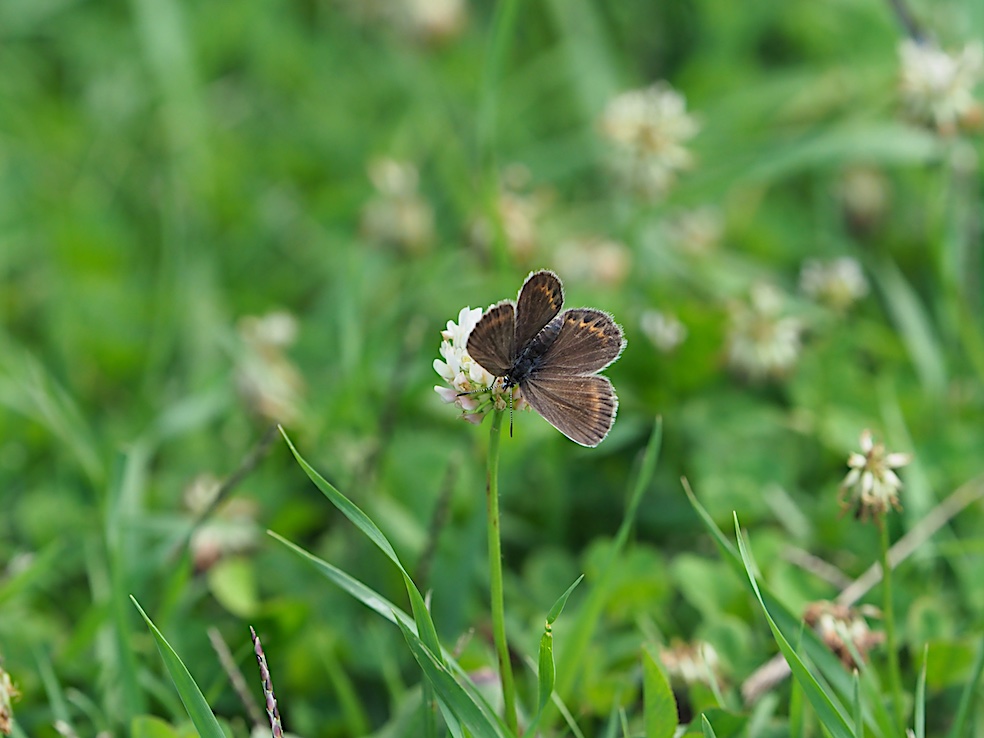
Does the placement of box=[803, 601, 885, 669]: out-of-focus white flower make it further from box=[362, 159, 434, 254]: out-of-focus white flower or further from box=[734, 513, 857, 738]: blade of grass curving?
box=[362, 159, 434, 254]: out-of-focus white flower

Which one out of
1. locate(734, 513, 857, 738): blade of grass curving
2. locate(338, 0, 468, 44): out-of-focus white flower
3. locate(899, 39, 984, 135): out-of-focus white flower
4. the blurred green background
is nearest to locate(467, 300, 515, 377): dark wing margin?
locate(734, 513, 857, 738): blade of grass curving

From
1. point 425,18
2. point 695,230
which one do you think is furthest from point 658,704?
point 425,18

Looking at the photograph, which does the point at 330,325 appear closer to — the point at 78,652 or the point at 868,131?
the point at 78,652

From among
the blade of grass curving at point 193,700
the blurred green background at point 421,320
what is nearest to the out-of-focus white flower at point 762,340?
the blurred green background at point 421,320

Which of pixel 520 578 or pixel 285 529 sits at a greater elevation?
pixel 285 529

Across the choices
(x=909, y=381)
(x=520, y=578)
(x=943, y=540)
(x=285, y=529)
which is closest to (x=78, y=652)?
(x=285, y=529)

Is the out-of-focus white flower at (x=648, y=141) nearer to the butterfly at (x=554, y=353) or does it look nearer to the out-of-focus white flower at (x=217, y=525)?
the out-of-focus white flower at (x=217, y=525)

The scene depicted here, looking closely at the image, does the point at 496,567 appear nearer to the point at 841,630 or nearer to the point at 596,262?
the point at 841,630
